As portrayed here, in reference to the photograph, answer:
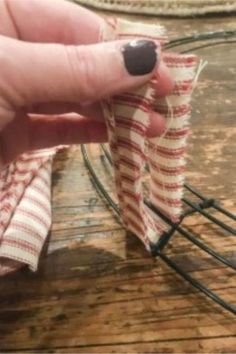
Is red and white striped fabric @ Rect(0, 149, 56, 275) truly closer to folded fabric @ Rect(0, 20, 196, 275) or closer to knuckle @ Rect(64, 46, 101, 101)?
folded fabric @ Rect(0, 20, 196, 275)

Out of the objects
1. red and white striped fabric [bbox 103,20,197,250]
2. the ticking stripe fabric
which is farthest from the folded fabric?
the ticking stripe fabric

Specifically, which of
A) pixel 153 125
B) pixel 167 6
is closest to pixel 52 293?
pixel 153 125

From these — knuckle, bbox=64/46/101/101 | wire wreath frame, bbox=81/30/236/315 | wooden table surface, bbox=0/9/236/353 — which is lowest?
wooden table surface, bbox=0/9/236/353

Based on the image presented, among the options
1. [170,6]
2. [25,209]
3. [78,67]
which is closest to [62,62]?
[78,67]

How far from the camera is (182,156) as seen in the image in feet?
1.21

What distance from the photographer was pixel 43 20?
1.33ft

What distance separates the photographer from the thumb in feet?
1.02

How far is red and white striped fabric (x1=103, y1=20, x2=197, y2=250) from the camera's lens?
329 millimetres

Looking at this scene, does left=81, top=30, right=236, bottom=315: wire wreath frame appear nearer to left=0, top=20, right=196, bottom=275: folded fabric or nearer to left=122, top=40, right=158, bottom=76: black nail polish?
left=0, top=20, right=196, bottom=275: folded fabric

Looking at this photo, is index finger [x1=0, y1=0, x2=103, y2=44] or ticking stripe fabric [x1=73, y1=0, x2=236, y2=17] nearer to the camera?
index finger [x1=0, y1=0, x2=103, y2=44]

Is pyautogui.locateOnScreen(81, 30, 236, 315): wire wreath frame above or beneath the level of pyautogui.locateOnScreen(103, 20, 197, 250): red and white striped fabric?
beneath

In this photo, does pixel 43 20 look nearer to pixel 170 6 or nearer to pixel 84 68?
pixel 84 68

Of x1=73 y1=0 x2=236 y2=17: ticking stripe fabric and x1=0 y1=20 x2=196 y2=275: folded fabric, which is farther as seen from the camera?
x1=73 y1=0 x2=236 y2=17: ticking stripe fabric

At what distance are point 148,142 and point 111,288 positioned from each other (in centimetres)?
Result: 12
